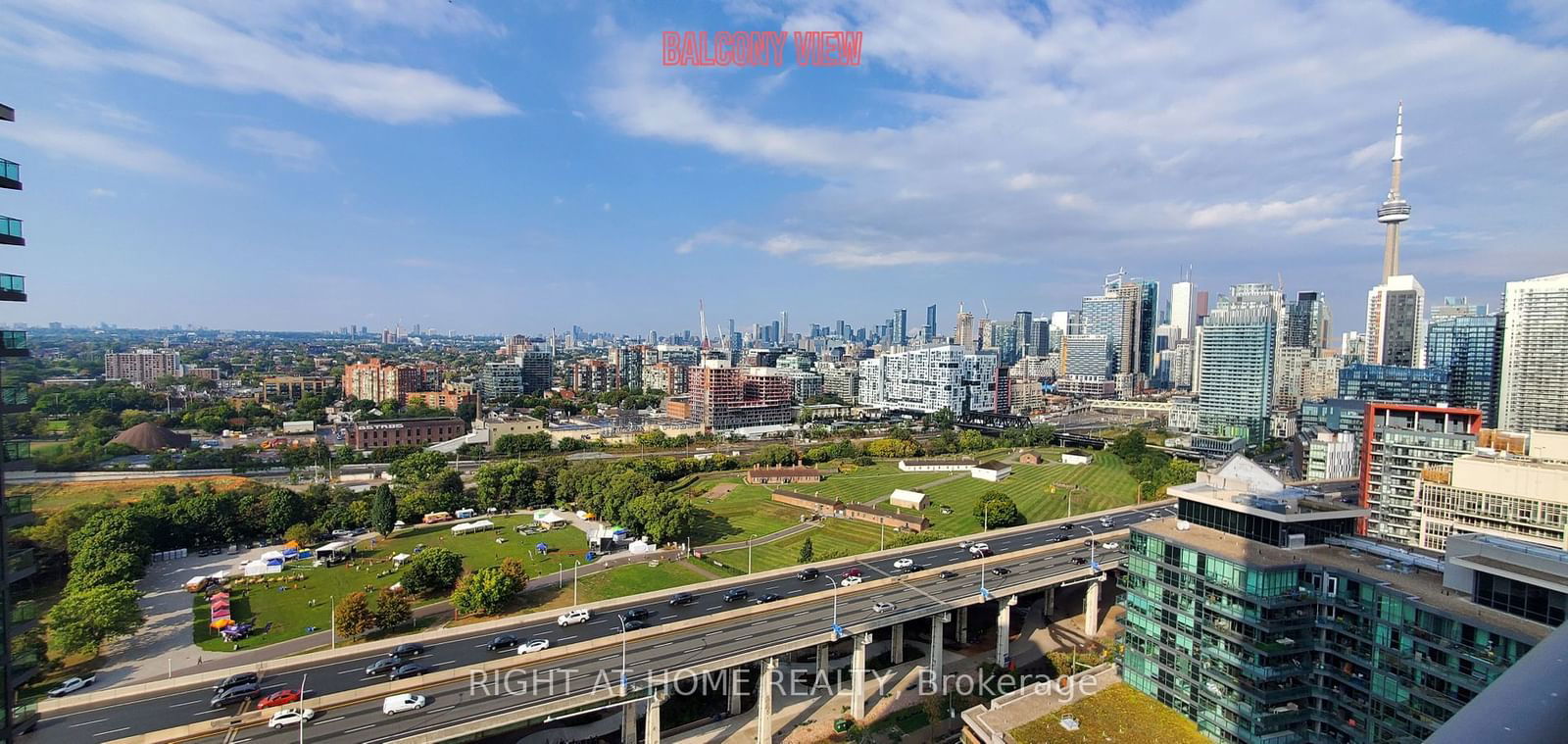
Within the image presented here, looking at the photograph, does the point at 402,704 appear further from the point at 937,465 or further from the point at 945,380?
the point at 945,380

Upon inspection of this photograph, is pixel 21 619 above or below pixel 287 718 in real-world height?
above

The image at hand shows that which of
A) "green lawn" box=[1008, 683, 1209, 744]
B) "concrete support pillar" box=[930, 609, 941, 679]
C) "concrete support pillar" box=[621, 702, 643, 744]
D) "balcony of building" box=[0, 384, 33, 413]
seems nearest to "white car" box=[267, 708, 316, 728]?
"concrete support pillar" box=[621, 702, 643, 744]

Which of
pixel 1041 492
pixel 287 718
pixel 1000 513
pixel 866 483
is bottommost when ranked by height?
pixel 866 483

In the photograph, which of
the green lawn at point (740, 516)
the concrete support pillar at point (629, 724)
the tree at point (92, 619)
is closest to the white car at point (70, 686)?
the tree at point (92, 619)

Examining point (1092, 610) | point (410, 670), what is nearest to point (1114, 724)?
point (1092, 610)

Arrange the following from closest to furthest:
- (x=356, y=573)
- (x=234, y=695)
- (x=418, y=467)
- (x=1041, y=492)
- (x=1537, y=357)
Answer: (x=234, y=695), (x=356, y=573), (x=1041, y=492), (x=418, y=467), (x=1537, y=357)

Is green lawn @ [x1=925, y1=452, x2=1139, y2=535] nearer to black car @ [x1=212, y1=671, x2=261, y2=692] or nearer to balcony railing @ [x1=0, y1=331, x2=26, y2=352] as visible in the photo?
black car @ [x1=212, y1=671, x2=261, y2=692]
